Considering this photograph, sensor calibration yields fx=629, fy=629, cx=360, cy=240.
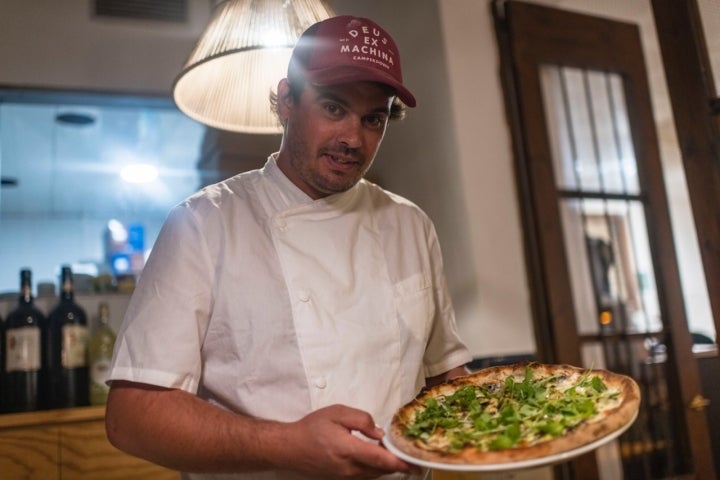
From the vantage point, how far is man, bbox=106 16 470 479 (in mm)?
1045

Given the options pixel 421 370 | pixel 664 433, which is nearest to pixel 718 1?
pixel 421 370

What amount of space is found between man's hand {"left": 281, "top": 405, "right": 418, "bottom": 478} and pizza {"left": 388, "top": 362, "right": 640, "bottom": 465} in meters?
0.03

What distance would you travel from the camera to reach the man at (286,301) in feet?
3.43

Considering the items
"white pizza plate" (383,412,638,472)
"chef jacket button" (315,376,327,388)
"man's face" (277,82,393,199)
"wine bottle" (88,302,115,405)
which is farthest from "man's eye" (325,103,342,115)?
"wine bottle" (88,302,115,405)

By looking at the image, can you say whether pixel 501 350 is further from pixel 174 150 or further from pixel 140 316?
pixel 174 150

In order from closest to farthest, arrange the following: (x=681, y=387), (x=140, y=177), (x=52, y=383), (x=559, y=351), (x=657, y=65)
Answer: (x=52, y=383) → (x=559, y=351) → (x=681, y=387) → (x=657, y=65) → (x=140, y=177)

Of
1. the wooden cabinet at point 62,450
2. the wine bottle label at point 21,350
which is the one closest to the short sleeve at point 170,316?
the wooden cabinet at point 62,450

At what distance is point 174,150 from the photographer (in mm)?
4406

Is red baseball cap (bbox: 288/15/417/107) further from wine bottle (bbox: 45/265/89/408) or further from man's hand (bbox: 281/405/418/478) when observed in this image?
wine bottle (bbox: 45/265/89/408)

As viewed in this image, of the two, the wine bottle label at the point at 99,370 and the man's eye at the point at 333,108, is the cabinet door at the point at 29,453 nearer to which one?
the wine bottle label at the point at 99,370

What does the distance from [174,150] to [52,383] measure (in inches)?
98.8

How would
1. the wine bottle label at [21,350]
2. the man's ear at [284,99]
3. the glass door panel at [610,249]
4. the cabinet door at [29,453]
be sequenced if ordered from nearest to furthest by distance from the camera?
the man's ear at [284,99] < the cabinet door at [29,453] < the wine bottle label at [21,350] < the glass door panel at [610,249]

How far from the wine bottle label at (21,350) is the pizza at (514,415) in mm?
1534

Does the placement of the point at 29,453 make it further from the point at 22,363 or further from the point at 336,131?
the point at 336,131
